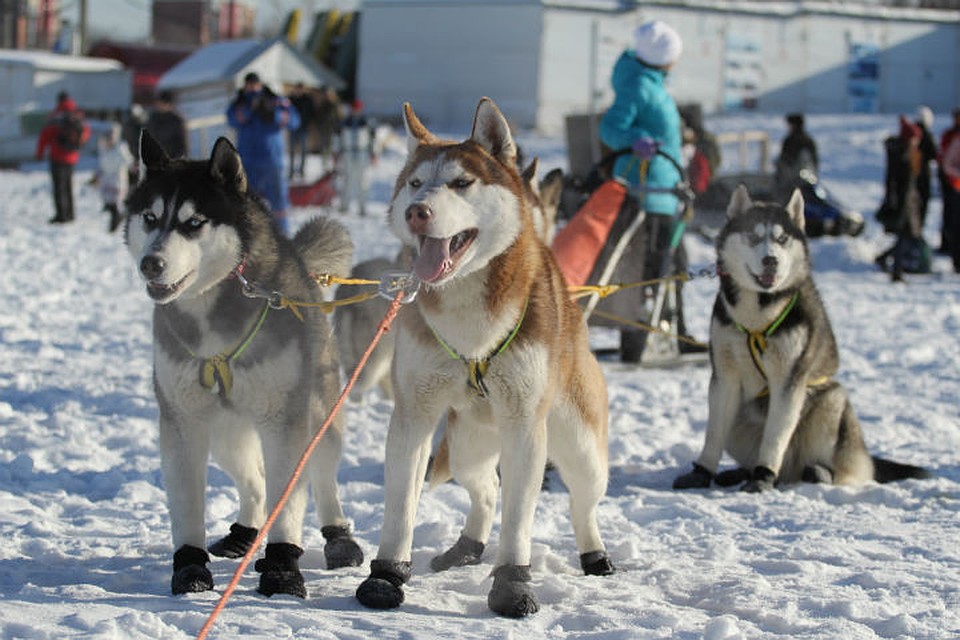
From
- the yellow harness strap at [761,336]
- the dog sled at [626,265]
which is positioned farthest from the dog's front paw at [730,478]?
the dog sled at [626,265]

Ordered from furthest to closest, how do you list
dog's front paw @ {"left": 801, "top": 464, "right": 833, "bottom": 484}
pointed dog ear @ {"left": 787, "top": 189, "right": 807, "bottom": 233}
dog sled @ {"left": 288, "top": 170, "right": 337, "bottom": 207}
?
1. dog sled @ {"left": 288, "top": 170, "right": 337, "bottom": 207}
2. pointed dog ear @ {"left": 787, "top": 189, "right": 807, "bottom": 233}
3. dog's front paw @ {"left": 801, "top": 464, "right": 833, "bottom": 484}

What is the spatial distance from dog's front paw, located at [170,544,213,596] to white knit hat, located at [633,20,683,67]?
148 inches

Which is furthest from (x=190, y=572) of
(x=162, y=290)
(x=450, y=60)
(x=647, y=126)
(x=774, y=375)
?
(x=450, y=60)

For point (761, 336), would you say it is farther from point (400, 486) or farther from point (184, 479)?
point (184, 479)

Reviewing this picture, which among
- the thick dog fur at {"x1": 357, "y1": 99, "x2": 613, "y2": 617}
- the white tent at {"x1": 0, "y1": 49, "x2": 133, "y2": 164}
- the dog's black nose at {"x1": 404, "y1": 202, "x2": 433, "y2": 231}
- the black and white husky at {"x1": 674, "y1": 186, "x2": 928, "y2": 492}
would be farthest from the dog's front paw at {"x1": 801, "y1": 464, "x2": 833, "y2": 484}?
the white tent at {"x1": 0, "y1": 49, "x2": 133, "y2": 164}

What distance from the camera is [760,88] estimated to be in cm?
2502

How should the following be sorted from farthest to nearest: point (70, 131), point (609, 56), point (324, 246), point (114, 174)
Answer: point (609, 56), point (70, 131), point (114, 174), point (324, 246)

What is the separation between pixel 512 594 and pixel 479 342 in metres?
0.61

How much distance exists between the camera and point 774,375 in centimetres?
457

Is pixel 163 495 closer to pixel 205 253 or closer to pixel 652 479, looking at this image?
pixel 205 253

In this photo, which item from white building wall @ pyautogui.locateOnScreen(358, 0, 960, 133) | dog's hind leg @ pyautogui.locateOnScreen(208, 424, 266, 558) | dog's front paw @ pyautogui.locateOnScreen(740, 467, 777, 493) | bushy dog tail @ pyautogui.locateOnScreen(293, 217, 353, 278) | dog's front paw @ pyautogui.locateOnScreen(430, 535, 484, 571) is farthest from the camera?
white building wall @ pyautogui.locateOnScreen(358, 0, 960, 133)

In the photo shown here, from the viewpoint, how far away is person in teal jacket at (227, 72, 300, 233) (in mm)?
10062

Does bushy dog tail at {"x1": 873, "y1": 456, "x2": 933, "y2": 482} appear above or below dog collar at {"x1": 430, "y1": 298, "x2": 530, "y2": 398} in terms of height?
below

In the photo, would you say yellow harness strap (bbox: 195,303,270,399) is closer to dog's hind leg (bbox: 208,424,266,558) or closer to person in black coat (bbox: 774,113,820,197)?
dog's hind leg (bbox: 208,424,266,558)
